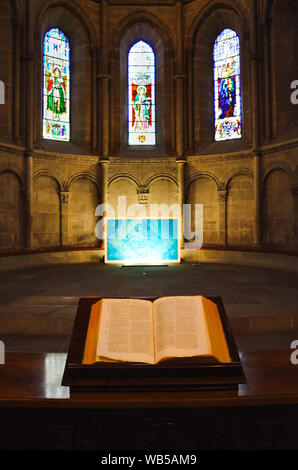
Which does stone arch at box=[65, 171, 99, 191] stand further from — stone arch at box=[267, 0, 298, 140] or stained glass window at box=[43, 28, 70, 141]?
stone arch at box=[267, 0, 298, 140]

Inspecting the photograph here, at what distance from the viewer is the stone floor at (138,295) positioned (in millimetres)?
4762

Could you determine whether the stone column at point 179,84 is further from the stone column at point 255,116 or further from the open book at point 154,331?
the open book at point 154,331

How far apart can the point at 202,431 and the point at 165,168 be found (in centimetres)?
1340

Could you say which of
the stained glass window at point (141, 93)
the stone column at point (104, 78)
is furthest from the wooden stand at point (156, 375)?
the stained glass window at point (141, 93)

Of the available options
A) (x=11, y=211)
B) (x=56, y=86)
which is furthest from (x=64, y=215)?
(x=56, y=86)

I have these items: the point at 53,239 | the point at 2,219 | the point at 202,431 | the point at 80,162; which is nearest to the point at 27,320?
the point at 202,431

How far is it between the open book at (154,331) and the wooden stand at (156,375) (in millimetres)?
45

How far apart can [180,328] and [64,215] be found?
12.5m

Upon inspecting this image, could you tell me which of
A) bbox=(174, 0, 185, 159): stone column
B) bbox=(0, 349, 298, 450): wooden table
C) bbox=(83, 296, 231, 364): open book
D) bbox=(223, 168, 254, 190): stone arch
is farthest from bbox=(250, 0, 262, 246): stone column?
bbox=(0, 349, 298, 450): wooden table

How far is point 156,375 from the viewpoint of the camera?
2.13m

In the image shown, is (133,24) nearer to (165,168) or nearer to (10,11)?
(10,11)

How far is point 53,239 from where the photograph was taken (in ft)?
46.5

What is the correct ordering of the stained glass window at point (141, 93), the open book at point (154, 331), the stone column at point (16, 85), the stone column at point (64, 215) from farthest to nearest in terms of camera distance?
the stained glass window at point (141, 93)
the stone column at point (64, 215)
the stone column at point (16, 85)
the open book at point (154, 331)

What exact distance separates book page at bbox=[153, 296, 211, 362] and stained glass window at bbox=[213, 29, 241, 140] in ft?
43.8
